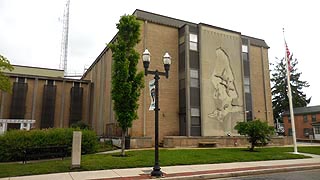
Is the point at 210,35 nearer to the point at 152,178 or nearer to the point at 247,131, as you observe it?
the point at 247,131

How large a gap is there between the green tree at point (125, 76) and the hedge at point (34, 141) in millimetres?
2744

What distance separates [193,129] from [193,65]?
258 inches

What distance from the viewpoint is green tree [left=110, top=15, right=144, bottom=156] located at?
1683cm

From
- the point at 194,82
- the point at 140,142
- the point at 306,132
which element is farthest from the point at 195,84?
the point at 306,132

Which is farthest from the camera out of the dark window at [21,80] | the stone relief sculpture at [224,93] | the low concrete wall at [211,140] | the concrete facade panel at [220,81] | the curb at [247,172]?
the dark window at [21,80]

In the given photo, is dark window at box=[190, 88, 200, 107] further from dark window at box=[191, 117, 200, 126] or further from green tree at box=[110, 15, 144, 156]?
green tree at box=[110, 15, 144, 156]

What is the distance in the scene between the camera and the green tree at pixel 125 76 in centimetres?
1683

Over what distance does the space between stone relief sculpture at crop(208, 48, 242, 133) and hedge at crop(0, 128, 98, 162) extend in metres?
13.9

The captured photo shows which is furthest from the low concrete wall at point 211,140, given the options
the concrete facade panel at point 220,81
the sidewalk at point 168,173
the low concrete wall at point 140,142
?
the sidewalk at point 168,173

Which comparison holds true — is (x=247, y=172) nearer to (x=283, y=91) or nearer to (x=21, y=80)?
(x=21, y=80)

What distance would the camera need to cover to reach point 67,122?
37594mm

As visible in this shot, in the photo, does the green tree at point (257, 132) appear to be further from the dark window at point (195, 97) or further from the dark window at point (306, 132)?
the dark window at point (306, 132)

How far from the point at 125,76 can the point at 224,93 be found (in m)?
15.3

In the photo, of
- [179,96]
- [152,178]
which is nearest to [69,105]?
[179,96]
